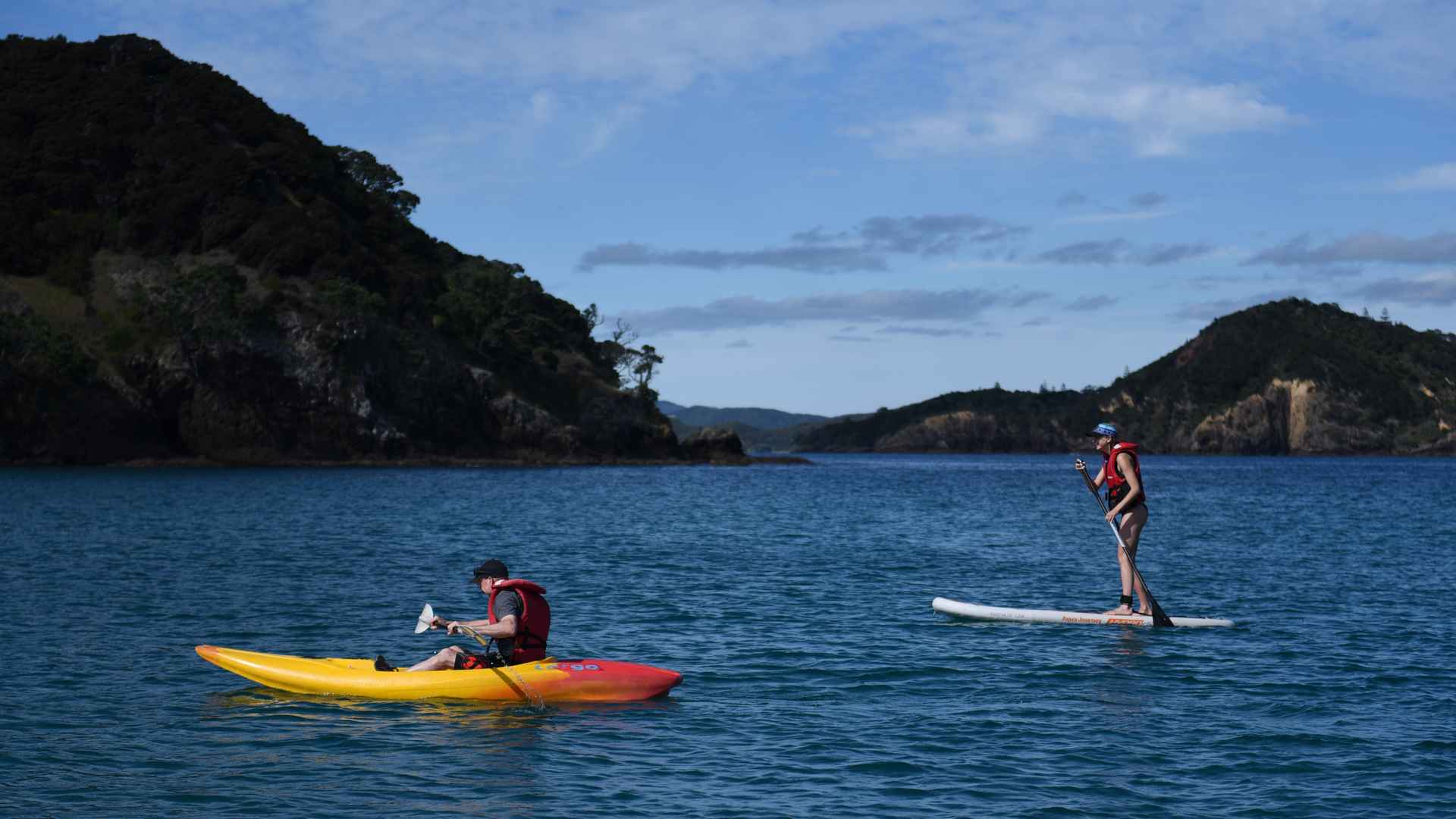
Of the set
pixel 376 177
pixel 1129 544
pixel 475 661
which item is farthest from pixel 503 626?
pixel 376 177

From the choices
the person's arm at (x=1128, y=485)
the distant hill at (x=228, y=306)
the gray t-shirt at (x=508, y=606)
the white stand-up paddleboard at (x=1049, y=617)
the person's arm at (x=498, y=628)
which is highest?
the distant hill at (x=228, y=306)

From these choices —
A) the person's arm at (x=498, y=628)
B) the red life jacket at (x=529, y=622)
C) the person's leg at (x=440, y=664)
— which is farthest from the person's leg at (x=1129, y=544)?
the person's leg at (x=440, y=664)

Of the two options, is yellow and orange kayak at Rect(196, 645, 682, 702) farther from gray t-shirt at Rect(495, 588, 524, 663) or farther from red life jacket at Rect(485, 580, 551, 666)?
gray t-shirt at Rect(495, 588, 524, 663)

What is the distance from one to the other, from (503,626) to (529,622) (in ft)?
1.22

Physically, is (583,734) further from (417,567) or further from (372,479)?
(372,479)

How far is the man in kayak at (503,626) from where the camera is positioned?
15.4 m

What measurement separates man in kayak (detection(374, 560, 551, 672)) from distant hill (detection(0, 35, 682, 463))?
85.3 meters

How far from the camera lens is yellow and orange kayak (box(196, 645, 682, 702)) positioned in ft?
50.6

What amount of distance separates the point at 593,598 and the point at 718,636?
221 inches

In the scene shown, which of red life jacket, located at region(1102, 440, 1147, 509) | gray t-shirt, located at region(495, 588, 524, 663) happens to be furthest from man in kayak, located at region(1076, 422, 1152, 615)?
gray t-shirt, located at region(495, 588, 524, 663)

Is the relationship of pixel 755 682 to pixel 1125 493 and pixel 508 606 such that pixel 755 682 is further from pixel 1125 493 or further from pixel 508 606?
pixel 1125 493

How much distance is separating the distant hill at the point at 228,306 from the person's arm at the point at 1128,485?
284 ft

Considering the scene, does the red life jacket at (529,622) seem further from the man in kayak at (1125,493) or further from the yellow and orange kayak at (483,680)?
the man in kayak at (1125,493)

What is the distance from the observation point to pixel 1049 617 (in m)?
22.0
